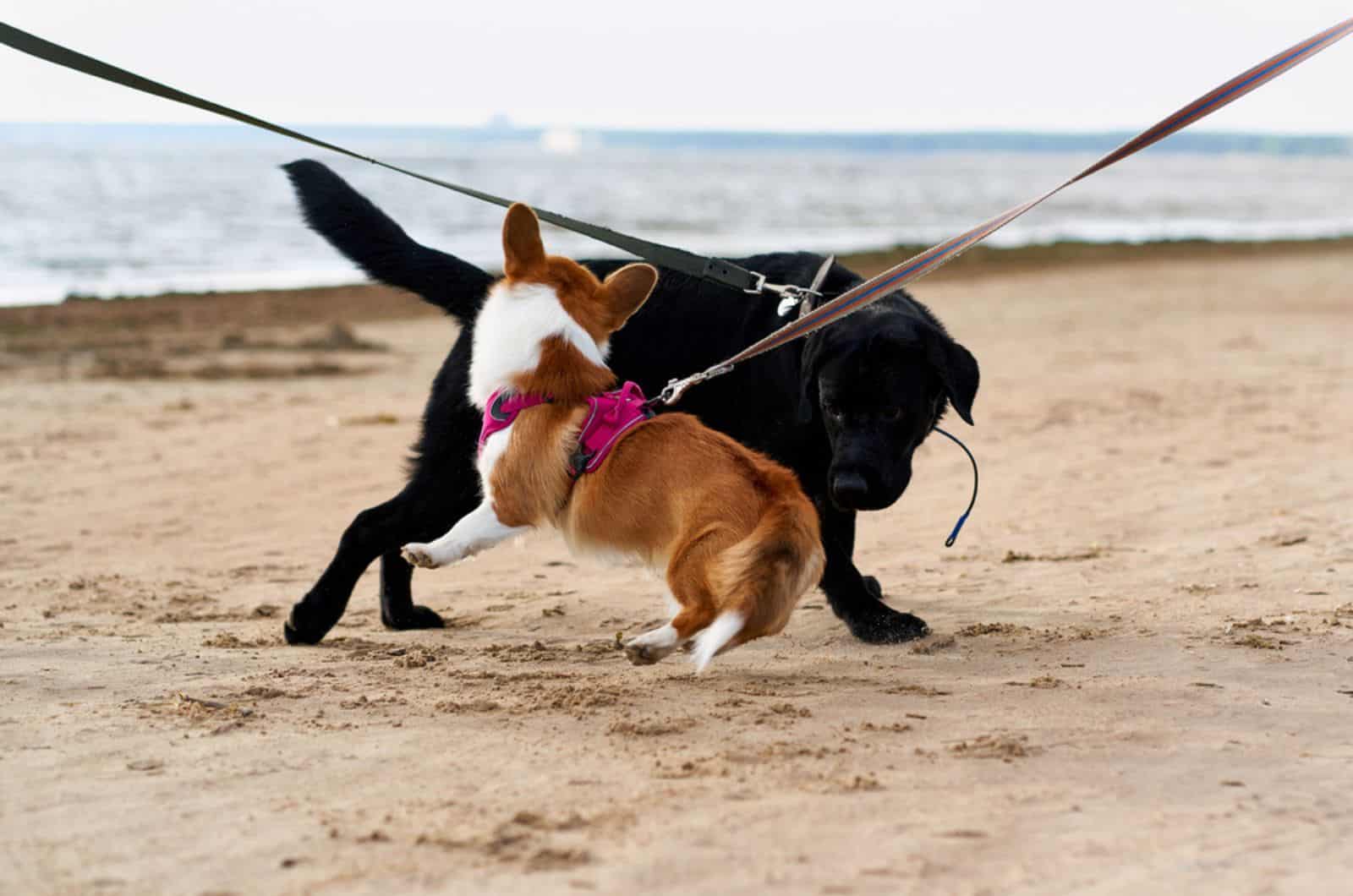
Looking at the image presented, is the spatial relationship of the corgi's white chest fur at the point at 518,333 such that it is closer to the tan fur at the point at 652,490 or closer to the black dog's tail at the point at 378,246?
the tan fur at the point at 652,490

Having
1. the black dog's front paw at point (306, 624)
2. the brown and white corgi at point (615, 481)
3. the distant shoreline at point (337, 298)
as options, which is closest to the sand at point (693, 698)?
the black dog's front paw at point (306, 624)

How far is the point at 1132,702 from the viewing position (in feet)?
12.1

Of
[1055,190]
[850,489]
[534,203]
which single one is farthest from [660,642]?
[534,203]

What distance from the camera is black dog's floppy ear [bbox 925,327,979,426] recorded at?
445 centimetres

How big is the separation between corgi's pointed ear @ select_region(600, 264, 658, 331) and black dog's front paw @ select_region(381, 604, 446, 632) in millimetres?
1499

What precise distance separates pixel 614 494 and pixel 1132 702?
1547 mm

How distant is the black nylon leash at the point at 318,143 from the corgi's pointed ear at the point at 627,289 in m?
0.24

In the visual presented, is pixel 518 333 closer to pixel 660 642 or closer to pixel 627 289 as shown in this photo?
pixel 627 289

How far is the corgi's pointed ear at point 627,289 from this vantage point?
429 cm

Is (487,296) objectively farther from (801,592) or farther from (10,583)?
(10,583)

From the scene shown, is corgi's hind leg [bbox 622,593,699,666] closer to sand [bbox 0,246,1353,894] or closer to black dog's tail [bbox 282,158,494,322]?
sand [bbox 0,246,1353,894]

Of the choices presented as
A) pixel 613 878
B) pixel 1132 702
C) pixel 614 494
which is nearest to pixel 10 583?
pixel 614 494

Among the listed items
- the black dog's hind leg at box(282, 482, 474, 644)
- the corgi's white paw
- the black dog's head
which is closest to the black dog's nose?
the black dog's head

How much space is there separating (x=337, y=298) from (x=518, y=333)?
14.3 meters
